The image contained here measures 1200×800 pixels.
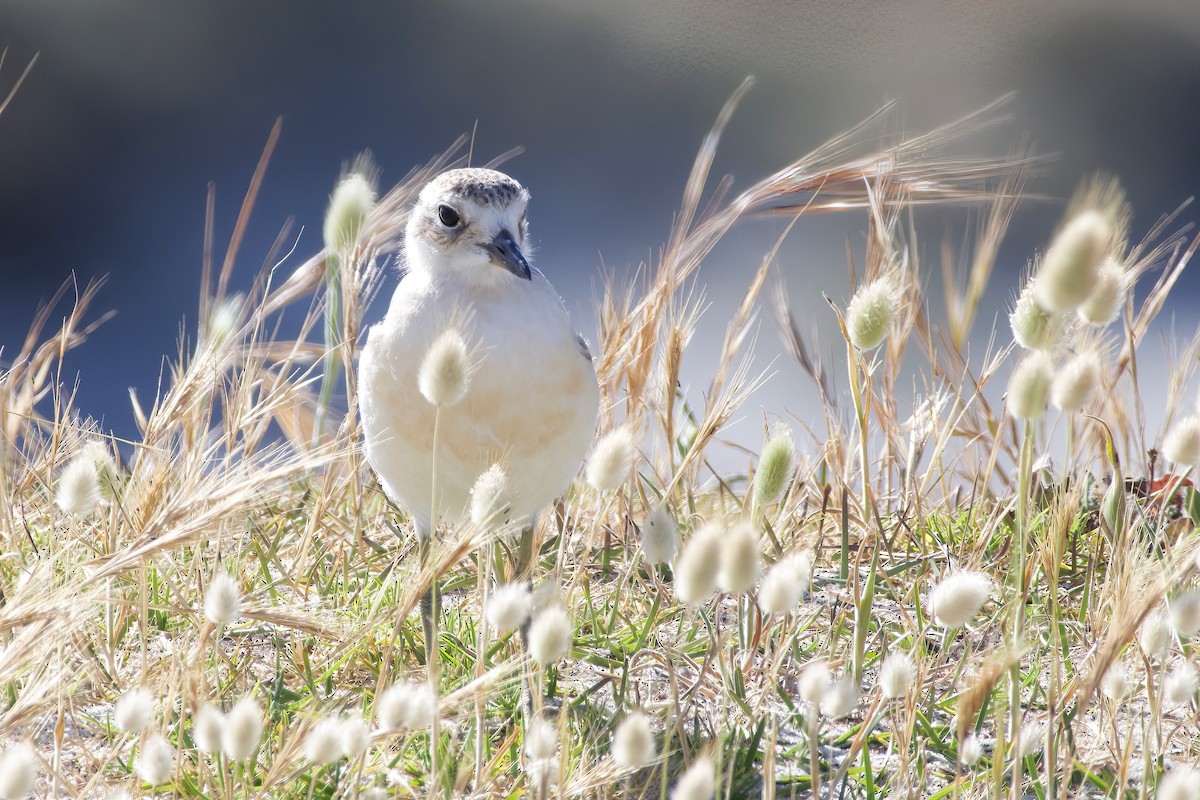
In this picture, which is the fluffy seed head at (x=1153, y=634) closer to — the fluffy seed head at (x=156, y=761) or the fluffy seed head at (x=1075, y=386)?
the fluffy seed head at (x=1075, y=386)

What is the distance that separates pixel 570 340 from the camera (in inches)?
107

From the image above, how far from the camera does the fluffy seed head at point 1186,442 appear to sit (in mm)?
1816

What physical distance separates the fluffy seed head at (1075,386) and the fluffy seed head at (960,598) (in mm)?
267

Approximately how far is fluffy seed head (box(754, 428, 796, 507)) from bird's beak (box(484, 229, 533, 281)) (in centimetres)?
88

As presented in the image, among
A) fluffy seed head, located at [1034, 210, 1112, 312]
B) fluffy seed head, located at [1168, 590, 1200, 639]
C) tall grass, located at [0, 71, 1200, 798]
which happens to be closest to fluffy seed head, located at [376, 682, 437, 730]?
tall grass, located at [0, 71, 1200, 798]

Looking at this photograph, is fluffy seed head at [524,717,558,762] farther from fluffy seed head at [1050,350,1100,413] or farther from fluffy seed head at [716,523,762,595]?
fluffy seed head at [1050,350,1100,413]

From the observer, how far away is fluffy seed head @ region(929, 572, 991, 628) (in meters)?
1.53

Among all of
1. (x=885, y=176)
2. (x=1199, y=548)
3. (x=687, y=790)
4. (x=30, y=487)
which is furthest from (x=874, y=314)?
(x=30, y=487)

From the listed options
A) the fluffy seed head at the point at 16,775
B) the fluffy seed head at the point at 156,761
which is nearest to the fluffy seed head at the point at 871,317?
the fluffy seed head at the point at 156,761

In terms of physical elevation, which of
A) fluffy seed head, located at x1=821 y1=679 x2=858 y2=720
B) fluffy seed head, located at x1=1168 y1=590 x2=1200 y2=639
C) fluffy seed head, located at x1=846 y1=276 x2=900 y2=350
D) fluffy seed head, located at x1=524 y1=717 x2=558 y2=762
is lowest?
fluffy seed head, located at x1=524 y1=717 x2=558 y2=762

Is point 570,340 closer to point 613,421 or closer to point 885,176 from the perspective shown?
point 613,421

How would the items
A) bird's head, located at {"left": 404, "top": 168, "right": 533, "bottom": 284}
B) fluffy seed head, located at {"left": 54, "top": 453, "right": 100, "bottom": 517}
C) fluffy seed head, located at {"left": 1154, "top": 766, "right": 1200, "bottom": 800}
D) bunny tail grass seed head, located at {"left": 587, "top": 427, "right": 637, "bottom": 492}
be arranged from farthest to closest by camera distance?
bird's head, located at {"left": 404, "top": 168, "right": 533, "bottom": 284} → fluffy seed head, located at {"left": 54, "top": 453, "right": 100, "bottom": 517} → bunny tail grass seed head, located at {"left": 587, "top": 427, "right": 637, "bottom": 492} → fluffy seed head, located at {"left": 1154, "top": 766, "right": 1200, "bottom": 800}

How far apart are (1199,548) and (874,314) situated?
64cm

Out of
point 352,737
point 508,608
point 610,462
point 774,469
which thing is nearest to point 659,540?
point 610,462
